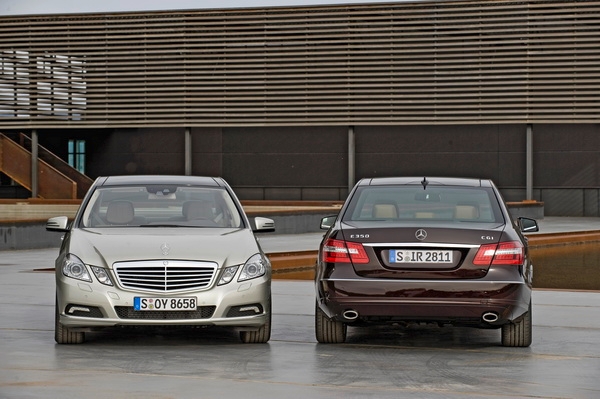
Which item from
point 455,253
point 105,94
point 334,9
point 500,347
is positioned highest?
point 334,9

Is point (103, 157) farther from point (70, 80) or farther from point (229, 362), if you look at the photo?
point (229, 362)

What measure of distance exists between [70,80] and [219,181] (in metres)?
34.0

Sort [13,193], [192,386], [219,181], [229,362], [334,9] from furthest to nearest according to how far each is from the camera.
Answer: [13,193]
[334,9]
[219,181]
[229,362]
[192,386]

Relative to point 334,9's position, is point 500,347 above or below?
below

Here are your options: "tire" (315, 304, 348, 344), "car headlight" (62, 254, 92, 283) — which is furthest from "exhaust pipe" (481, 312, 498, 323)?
"car headlight" (62, 254, 92, 283)

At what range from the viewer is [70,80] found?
44750 mm

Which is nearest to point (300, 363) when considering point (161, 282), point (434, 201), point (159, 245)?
point (161, 282)

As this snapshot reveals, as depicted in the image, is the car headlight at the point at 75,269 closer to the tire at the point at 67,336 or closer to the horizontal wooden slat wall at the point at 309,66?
the tire at the point at 67,336

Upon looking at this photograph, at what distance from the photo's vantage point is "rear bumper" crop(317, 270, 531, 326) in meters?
9.50

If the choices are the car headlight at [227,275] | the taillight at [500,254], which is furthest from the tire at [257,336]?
the taillight at [500,254]

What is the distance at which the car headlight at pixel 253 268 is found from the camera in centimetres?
1003

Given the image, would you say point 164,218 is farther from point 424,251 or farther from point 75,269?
point 424,251

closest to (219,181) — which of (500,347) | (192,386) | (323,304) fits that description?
(323,304)

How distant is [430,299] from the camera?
31.2 feet
